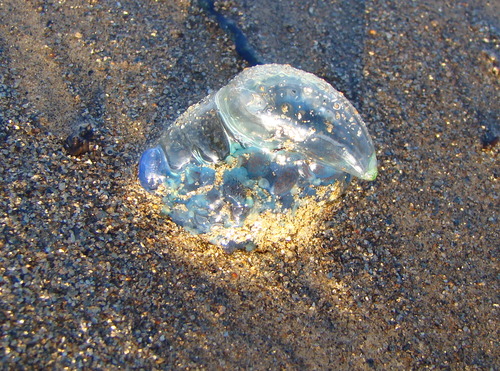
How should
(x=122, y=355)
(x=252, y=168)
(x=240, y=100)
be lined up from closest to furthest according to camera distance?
1. (x=122, y=355)
2. (x=240, y=100)
3. (x=252, y=168)

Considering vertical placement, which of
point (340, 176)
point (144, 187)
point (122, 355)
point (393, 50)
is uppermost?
point (393, 50)

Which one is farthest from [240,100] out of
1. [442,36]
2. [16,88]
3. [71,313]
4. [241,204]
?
[442,36]

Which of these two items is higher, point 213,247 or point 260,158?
point 260,158

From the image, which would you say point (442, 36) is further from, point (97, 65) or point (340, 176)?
point (97, 65)
